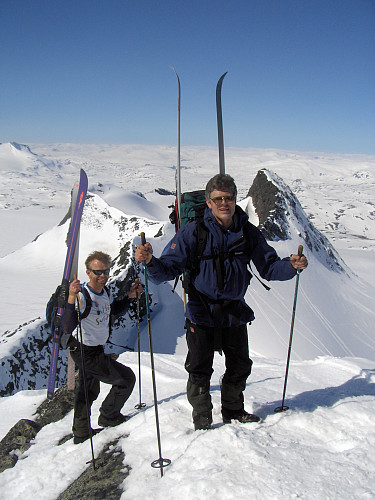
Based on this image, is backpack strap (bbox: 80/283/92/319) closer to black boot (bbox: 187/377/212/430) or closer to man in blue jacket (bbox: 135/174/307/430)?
man in blue jacket (bbox: 135/174/307/430)

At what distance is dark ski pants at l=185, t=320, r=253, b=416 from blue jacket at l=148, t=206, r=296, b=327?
13 centimetres

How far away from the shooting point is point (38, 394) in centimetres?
746

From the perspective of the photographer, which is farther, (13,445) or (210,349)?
(13,445)

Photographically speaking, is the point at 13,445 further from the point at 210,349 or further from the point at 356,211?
the point at 356,211

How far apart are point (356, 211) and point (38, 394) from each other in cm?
16775

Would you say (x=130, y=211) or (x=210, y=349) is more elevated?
(x=130, y=211)

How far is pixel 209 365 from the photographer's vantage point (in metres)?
3.94

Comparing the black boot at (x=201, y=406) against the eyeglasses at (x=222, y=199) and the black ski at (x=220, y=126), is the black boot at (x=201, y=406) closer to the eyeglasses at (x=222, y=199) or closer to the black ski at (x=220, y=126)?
the eyeglasses at (x=222, y=199)

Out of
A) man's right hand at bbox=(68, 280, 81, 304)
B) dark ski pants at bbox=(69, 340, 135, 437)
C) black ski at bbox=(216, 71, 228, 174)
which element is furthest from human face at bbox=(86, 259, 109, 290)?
black ski at bbox=(216, 71, 228, 174)

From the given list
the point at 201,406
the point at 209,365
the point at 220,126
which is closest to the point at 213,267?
the point at 209,365

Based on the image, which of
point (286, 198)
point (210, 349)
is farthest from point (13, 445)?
point (286, 198)

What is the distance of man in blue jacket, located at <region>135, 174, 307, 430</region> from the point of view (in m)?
3.73

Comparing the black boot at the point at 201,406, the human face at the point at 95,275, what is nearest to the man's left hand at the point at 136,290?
the human face at the point at 95,275


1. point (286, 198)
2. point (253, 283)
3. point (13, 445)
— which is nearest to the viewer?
point (13, 445)
